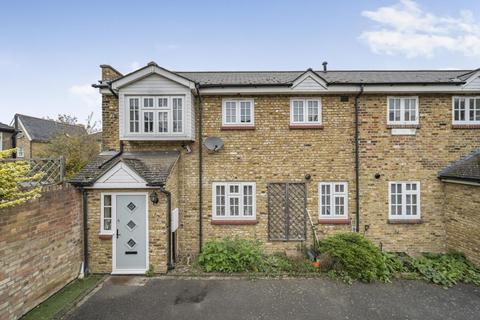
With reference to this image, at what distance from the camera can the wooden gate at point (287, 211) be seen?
28.7 ft

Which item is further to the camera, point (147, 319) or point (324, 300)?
point (324, 300)

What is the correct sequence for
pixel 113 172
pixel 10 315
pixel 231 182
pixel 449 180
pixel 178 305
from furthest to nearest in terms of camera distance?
pixel 231 182
pixel 449 180
pixel 113 172
pixel 178 305
pixel 10 315

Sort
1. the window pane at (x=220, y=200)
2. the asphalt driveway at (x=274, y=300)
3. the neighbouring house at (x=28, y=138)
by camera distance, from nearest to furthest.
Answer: the asphalt driveway at (x=274, y=300)
the window pane at (x=220, y=200)
the neighbouring house at (x=28, y=138)

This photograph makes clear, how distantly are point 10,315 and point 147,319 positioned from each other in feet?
9.61

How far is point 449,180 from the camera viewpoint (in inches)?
328

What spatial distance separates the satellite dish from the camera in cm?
873

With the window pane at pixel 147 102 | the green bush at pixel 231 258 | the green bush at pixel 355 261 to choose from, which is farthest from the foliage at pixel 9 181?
the green bush at pixel 355 261

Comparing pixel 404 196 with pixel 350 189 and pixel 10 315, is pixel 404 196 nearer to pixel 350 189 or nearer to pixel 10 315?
pixel 350 189

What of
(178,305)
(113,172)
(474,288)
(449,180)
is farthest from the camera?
(449,180)

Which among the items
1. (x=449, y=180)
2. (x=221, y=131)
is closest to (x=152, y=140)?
(x=221, y=131)

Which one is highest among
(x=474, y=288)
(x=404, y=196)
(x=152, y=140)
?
(x=152, y=140)

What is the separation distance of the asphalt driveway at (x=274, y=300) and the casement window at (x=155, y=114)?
16.7ft

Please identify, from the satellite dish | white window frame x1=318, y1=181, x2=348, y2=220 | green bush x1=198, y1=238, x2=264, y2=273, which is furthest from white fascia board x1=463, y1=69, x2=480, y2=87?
green bush x1=198, y1=238, x2=264, y2=273

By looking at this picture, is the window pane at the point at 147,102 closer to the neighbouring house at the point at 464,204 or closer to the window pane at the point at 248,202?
the window pane at the point at 248,202
